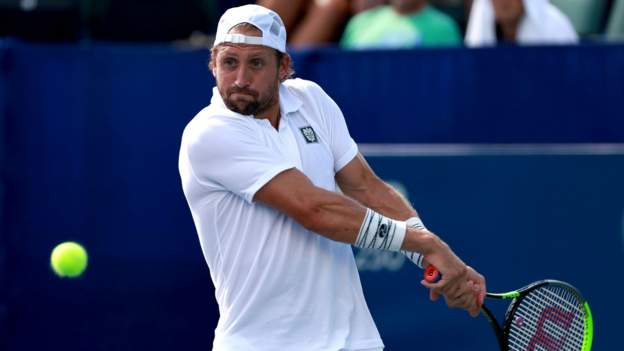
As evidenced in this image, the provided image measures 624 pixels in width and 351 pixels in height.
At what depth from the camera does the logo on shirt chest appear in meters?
4.29

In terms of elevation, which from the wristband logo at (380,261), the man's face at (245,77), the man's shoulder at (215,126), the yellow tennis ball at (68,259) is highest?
the man's face at (245,77)

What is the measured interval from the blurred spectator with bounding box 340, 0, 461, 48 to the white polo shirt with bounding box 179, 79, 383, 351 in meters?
3.58

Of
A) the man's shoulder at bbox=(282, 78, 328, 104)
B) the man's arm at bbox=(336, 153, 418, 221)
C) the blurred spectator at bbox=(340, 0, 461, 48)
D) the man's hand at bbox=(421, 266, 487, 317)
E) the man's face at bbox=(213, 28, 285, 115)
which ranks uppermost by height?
the man's face at bbox=(213, 28, 285, 115)

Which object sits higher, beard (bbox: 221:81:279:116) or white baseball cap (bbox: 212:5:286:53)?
white baseball cap (bbox: 212:5:286:53)

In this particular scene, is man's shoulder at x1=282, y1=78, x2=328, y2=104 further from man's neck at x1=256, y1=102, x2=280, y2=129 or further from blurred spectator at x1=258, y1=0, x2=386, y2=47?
blurred spectator at x1=258, y1=0, x2=386, y2=47

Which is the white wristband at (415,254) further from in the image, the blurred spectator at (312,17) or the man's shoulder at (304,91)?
the blurred spectator at (312,17)

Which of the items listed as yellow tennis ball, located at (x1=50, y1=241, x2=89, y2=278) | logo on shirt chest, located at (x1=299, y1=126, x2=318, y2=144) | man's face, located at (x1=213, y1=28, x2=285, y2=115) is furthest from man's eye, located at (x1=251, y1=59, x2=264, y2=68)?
yellow tennis ball, located at (x1=50, y1=241, x2=89, y2=278)

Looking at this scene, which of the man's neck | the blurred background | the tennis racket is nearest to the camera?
the man's neck

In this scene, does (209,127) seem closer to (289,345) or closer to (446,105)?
(289,345)

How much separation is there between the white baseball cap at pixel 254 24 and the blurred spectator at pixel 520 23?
11.2ft

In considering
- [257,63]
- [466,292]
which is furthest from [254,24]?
[466,292]

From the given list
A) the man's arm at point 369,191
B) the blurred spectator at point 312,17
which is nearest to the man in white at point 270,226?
the man's arm at point 369,191

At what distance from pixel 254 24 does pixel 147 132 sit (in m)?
3.02

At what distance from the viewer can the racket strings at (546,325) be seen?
15.4 feet
